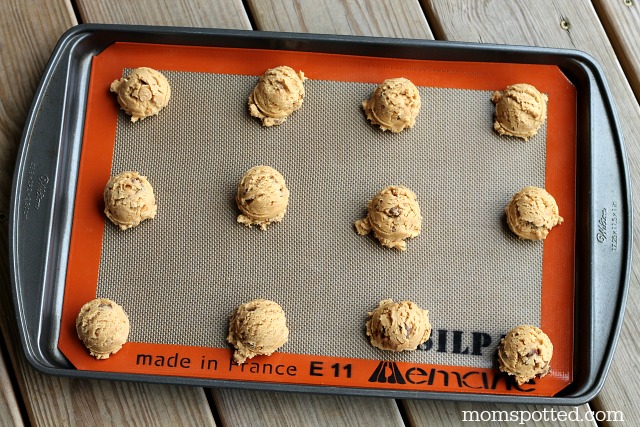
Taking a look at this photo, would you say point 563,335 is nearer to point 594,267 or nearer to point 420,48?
point 594,267

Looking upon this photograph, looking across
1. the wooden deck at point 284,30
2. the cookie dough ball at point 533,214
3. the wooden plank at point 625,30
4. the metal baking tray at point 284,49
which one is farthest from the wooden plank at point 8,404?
the wooden plank at point 625,30

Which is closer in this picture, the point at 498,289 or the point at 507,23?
the point at 498,289

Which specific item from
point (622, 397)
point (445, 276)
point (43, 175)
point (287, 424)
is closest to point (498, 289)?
point (445, 276)

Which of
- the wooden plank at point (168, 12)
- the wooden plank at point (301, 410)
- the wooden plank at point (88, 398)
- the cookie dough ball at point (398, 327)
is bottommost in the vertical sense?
the wooden plank at point (301, 410)

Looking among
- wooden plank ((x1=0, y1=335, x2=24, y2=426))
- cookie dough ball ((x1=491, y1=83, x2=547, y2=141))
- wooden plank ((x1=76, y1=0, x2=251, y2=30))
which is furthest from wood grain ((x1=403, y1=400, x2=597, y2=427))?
wooden plank ((x1=76, y1=0, x2=251, y2=30))

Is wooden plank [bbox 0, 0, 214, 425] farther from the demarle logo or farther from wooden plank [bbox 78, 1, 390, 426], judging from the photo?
the demarle logo

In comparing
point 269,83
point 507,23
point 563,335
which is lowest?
point 563,335

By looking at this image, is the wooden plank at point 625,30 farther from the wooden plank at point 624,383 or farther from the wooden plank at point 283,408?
the wooden plank at point 283,408
